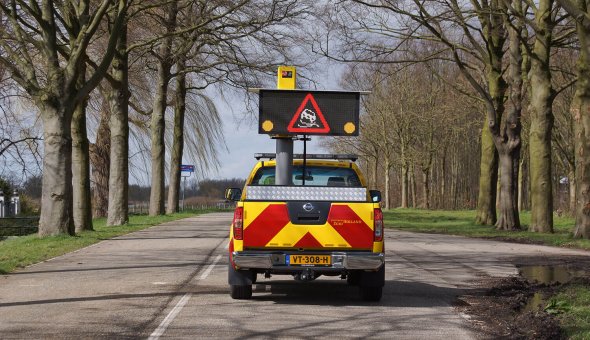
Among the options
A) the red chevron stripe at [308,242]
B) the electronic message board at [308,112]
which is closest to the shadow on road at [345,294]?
the red chevron stripe at [308,242]

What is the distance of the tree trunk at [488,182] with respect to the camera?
31.5 meters

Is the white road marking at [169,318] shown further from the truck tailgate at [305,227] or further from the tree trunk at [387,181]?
the tree trunk at [387,181]

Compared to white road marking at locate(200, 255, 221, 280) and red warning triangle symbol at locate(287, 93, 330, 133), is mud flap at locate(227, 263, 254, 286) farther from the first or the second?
white road marking at locate(200, 255, 221, 280)

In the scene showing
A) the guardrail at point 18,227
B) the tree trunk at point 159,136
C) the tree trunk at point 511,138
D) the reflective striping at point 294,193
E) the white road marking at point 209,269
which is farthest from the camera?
the tree trunk at point 159,136

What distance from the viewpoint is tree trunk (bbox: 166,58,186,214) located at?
40438 millimetres

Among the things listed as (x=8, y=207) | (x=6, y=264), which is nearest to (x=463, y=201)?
(x=8, y=207)

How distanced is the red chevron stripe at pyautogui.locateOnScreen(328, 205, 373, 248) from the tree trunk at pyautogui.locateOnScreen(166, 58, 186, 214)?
29753 mm

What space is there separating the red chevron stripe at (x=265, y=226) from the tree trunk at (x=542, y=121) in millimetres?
17661

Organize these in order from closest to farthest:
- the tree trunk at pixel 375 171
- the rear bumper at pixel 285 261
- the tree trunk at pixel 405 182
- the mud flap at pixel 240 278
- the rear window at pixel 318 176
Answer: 1. the rear bumper at pixel 285 261
2. the mud flap at pixel 240 278
3. the rear window at pixel 318 176
4. the tree trunk at pixel 405 182
5. the tree trunk at pixel 375 171

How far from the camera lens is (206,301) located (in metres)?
10.4

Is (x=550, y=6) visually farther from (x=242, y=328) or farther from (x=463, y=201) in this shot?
(x=463, y=201)

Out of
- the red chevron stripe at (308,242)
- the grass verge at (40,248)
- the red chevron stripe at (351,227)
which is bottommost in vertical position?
the grass verge at (40,248)

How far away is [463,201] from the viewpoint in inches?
2454

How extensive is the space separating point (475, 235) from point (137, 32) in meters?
13.7
